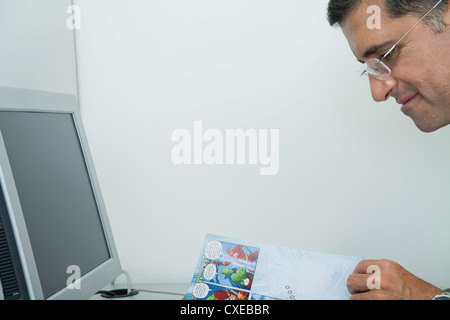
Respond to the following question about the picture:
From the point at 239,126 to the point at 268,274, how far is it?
1.79 ft

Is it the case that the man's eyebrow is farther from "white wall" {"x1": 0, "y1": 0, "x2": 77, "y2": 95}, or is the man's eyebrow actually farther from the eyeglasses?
"white wall" {"x1": 0, "y1": 0, "x2": 77, "y2": 95}

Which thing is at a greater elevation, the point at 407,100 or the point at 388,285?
the point at 407,100

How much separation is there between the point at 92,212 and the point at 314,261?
473 mm

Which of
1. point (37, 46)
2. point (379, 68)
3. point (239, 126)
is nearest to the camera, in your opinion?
point (379, 68)

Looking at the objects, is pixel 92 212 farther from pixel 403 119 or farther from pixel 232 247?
pixel 403 119

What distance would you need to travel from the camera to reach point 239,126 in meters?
1.29

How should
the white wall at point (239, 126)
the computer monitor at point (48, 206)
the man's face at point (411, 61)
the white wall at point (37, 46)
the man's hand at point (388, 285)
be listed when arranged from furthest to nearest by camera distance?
the white wall at point (239, 126) < the white wall at point (37, 46) < the man's face at point (411, 61) < the man's hand at point (388, 285) < the computer monitor at point (48, 206)

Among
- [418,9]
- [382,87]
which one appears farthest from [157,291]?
[418,9]

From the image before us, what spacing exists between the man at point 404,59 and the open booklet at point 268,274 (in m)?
0.04

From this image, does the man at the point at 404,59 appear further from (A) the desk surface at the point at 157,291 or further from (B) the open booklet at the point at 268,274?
(A) the desk surface at the point at 157,291

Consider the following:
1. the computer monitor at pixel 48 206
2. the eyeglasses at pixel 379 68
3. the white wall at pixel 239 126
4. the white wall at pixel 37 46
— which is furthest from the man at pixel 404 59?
the white wall at pixel 37 46

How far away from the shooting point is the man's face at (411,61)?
2.94ft

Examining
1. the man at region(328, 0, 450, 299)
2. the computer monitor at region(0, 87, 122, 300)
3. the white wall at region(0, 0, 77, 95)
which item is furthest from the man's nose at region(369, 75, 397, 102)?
the white wall at region(0, 0, 77, 95)

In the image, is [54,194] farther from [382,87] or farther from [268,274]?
[382,87]
